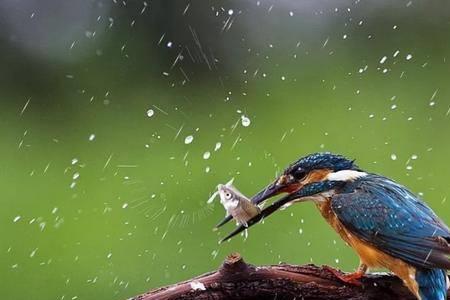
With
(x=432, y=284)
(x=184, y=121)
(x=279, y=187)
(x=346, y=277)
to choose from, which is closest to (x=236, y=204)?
(x=279, y=187)

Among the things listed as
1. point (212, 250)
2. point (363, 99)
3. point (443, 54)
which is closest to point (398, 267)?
point (212, 250)

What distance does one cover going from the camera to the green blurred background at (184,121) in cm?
447

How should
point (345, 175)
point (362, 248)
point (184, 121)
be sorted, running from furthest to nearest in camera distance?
point (184, 121) → point (345, 175) → point (362, 248)

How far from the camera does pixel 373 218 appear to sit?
298cm

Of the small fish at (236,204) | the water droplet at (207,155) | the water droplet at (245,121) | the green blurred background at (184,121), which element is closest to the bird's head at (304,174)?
the small fish at (236,204)

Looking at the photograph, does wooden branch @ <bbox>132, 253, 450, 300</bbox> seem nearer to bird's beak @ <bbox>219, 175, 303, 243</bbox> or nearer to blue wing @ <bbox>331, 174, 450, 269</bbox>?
blue wing @ <bbox>331, 174, 450, 269</bbox>

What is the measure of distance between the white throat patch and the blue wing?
0.02 meters

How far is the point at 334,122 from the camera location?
519cm

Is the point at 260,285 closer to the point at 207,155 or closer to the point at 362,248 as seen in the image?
the point at 362,248

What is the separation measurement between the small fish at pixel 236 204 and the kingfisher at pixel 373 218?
48mm

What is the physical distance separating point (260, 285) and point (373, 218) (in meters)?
0.47

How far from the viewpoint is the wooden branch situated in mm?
2594

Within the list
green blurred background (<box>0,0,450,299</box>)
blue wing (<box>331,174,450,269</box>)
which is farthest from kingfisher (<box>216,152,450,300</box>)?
green blurred background (<box>0,0,450,299</box>)

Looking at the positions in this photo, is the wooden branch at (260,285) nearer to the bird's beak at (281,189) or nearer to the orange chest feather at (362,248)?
the orange chest feather at (362,248)
